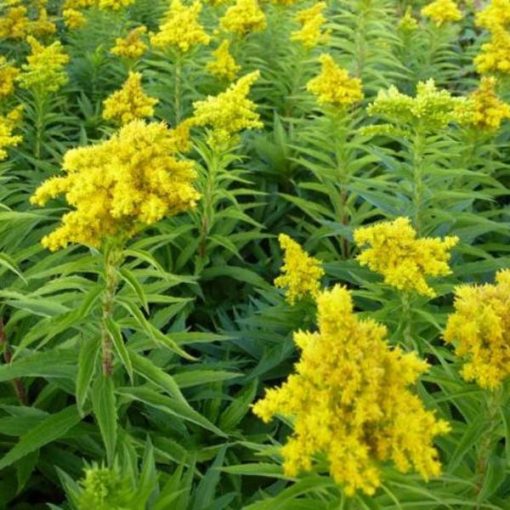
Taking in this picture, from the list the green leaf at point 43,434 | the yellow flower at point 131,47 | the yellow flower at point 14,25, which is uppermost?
the yellow flower at point 14,25

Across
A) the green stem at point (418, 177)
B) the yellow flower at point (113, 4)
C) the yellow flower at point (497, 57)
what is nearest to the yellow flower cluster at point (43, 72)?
the yellow flower at point (113, 4)

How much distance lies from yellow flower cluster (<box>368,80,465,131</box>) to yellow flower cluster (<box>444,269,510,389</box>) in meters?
1.52

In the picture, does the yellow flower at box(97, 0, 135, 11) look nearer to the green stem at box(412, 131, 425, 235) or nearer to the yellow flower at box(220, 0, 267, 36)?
the yellow flower at box(220, 0, 267, 36)

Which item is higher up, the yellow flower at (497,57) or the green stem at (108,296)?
the green stem at (108,296)

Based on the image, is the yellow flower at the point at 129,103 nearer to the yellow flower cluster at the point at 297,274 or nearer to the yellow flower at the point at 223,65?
the yellow flower at the point at 223,65

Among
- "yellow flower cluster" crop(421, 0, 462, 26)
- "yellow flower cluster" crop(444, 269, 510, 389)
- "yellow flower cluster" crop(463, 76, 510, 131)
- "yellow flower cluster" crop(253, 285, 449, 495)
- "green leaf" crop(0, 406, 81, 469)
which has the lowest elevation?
"yellow flower cluster" crop(421, 0, 462, 26)

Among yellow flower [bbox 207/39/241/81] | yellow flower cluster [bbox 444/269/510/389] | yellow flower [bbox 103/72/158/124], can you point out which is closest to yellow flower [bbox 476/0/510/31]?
yellow flower [bbox 207/39/241/81]

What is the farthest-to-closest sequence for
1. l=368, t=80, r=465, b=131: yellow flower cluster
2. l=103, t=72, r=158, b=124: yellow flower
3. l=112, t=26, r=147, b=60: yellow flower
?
l=112, t=26, r=147, b=60: yellow flower → l=103, t=72, r=158, b=124: yellow flower → l=368, t=80, r=465, b=131: yellow flower cluster

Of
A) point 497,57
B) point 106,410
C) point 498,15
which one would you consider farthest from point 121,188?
point 498,15

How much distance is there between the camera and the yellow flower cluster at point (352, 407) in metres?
1.52

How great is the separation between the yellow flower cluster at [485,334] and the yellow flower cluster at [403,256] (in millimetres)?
514

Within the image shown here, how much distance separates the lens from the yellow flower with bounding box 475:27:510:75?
15.7ft

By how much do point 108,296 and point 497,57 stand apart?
144 inches

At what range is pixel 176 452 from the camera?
2.59 meters
